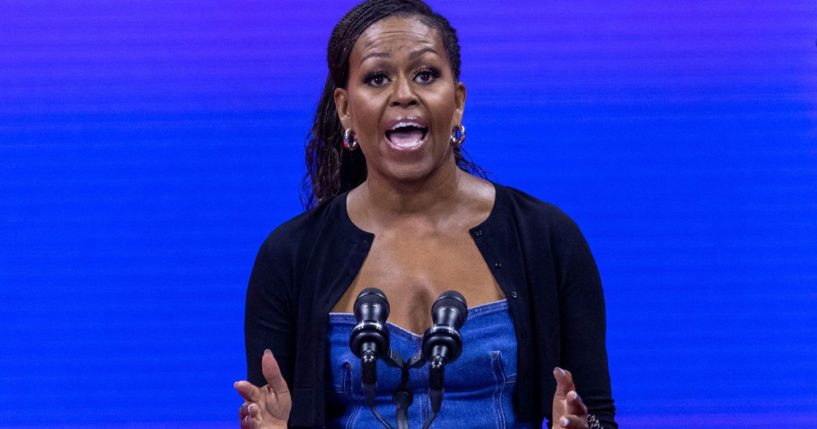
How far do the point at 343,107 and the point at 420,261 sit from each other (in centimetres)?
31

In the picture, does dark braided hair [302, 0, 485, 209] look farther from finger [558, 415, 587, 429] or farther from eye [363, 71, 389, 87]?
finger [558, 415, 587, 429]

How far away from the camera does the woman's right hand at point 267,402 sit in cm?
195

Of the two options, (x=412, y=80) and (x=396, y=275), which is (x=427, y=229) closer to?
(x=396, y=275)

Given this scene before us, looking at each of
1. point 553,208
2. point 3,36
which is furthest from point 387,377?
point 3,36

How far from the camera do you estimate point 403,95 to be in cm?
223

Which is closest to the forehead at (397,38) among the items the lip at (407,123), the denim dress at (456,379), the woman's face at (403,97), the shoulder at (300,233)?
the woman's face at (403,97)

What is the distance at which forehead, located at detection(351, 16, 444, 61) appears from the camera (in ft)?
7.47

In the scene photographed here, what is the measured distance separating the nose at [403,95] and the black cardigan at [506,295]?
27cm

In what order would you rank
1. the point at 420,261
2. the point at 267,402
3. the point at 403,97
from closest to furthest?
the point at 267,402
the point at 403,97
the point at 420,261

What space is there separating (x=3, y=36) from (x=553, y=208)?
1.53 metres

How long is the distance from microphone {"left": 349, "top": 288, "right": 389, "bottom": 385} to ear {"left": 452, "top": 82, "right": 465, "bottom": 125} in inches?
24.6

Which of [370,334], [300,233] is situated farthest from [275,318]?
[370,334]

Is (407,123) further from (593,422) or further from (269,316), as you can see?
(593,422)

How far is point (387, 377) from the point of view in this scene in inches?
86.7
